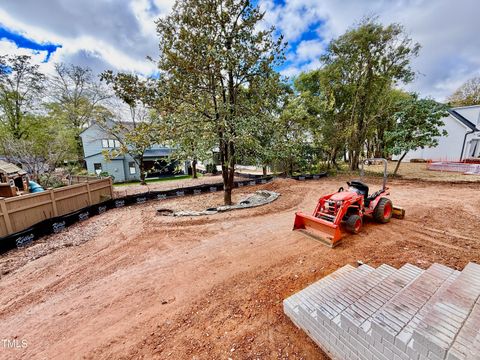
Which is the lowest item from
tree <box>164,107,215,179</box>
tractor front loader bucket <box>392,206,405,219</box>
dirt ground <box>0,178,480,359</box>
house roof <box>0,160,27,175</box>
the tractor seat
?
dirt ground <box>0,178,480,359</box>

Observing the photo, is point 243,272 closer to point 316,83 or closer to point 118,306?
point 118,306

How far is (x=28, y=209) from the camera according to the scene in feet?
21.6

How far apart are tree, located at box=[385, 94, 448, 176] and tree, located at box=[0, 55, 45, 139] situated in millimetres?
25699

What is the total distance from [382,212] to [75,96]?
27.7m

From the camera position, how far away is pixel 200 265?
163 inches

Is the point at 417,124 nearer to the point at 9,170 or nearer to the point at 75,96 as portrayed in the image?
the point at 9,170

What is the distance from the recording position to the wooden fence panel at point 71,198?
7.69 meters

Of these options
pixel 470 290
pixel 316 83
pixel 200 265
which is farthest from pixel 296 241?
pixel 316 83

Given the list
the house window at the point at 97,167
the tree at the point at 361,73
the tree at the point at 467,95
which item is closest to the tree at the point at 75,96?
the house window at the point at 97,167

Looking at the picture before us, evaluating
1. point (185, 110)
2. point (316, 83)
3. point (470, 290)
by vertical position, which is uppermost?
point (316, 83)

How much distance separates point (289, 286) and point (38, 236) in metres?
7.88

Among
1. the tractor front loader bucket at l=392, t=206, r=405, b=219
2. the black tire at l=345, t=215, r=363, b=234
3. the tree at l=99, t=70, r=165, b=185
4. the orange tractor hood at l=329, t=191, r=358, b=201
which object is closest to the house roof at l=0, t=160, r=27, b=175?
the tree at l=99, t=70, r=165, b=185

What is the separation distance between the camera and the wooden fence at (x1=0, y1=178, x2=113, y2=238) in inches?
236

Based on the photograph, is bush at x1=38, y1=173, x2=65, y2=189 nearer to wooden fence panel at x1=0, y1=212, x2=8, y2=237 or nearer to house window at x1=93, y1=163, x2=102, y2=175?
house window at x1=93, y1=163, x2=102, y2=175
